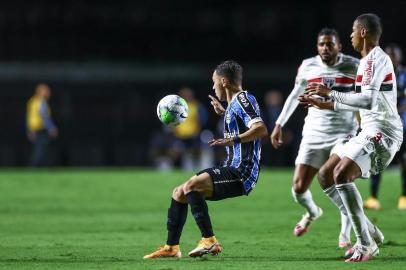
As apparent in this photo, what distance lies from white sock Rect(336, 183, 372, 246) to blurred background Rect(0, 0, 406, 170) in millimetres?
19014

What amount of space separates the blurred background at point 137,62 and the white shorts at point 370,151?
18897 mm

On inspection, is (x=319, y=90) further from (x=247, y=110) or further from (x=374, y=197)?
(x=374, y=197)

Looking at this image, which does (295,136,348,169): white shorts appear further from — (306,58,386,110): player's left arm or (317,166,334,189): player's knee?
(306,58,386,110): player's left arm

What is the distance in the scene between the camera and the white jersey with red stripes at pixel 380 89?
904 cm

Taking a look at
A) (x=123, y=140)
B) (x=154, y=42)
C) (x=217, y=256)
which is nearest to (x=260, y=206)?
(x=217, y=256)

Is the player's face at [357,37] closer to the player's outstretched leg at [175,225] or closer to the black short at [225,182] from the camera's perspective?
the black short at [225,182]

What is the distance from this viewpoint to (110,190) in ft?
66.9

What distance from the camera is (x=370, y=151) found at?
921 centimetres

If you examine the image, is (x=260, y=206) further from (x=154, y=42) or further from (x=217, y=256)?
(x=154, y=42)

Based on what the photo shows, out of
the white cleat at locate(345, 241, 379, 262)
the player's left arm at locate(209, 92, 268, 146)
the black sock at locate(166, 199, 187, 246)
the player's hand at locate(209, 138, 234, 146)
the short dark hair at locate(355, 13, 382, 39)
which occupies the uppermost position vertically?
the short dark hair at locate(355, 13, 382, 39)

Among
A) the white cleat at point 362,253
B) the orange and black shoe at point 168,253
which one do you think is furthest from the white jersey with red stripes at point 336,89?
the orange and black shoe at point 168,253

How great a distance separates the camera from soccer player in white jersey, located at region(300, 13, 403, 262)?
29.7ft

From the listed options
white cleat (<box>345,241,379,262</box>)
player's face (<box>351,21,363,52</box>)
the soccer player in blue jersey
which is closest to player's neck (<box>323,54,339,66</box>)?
player's face (<box>351,21,363,52</box>)

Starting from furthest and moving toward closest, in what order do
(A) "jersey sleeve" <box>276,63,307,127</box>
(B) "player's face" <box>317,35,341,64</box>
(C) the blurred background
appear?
(C) the blurred background
(A) "jersey sleeve" <box>276,63,307,127</box>
(B) "player's face" <box>317,35,341,64</box>
